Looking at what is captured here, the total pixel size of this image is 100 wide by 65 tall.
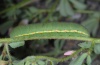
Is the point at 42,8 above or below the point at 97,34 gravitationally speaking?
above

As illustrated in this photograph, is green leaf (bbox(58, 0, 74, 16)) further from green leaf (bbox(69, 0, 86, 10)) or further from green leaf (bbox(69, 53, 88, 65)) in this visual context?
green leaf (bbox(69, 53, 88, 65))

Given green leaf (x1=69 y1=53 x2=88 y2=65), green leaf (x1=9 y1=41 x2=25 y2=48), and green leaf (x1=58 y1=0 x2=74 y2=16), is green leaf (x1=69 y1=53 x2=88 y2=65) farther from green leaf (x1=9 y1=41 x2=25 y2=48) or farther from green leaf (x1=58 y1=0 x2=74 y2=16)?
green leaf (x1=58 y1=0 x2=74 y2=16)

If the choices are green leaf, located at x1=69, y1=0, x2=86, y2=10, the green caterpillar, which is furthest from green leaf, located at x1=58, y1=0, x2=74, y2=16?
the green caterpillar

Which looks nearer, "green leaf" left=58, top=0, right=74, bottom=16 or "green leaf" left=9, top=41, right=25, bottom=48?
"green leaf" left=9, top=41, right=25, bottom=48

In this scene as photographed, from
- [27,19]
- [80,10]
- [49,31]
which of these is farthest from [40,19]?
[49,31]

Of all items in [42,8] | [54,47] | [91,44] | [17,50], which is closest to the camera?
[91,44]

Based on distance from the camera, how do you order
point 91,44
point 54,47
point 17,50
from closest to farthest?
point 91,44 < point 17,50 < point 54,47

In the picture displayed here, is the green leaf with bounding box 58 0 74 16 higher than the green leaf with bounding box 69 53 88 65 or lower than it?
higher

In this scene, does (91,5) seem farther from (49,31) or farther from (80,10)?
(49,31)

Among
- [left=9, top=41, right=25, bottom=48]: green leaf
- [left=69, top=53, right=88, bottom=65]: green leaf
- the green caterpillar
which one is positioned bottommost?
[left=69, top=53, right=88, bottom=65]: green leaf
